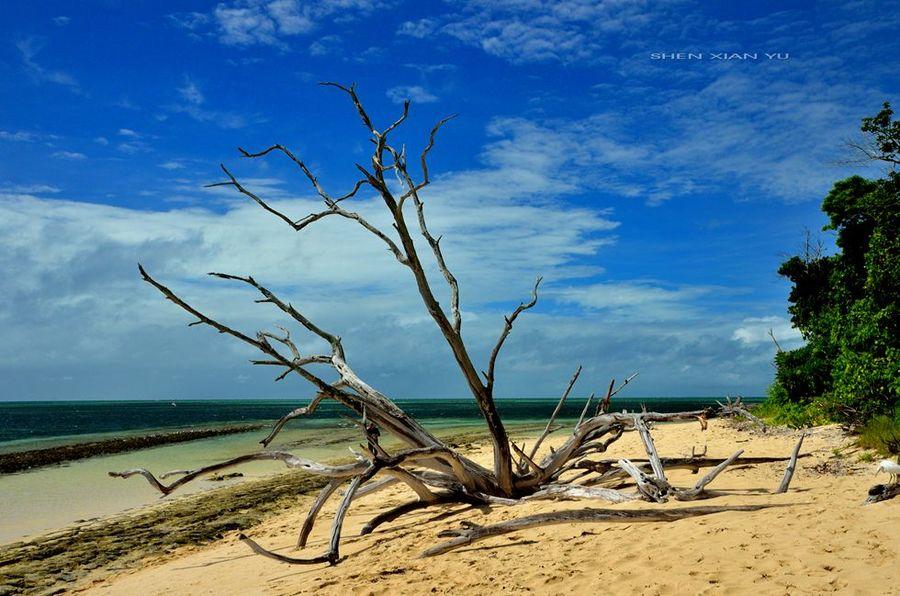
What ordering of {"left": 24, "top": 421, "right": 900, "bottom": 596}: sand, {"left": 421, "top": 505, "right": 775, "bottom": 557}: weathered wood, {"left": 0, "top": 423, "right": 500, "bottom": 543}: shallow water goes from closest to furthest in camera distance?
{"left": 24, "top": 421, "right": 900, "bottom": 596}: sand
{"left": 421, "top": 505, "right": 775, "bottom": 557}: weathered wood
{"left": 0, "top": 423, "right": 500, "bottom": 543}: shallow water

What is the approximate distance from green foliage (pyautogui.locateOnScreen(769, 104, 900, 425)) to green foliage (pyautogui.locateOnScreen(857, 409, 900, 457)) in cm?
132

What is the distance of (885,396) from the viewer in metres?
12.1

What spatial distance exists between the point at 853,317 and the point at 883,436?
6.06 meters

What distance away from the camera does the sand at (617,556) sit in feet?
14.1

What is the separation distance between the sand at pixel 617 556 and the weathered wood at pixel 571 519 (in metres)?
0.08

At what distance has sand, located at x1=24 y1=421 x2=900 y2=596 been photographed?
430 centimetres

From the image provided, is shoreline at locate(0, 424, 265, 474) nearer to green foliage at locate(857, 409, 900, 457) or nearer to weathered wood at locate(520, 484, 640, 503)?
weathered wood at locate(520, 484, 640, 503)

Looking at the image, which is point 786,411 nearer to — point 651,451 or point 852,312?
point 852,312

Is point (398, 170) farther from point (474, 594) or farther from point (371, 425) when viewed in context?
point (474, 594)

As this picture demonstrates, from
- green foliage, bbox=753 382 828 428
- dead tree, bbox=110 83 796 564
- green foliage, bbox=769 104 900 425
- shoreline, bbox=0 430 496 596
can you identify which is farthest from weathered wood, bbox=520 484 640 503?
green foliage, bbox=753 382 828 428

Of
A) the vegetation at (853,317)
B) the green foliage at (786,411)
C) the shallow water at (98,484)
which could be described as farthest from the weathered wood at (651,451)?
the shallow water at (98,484)

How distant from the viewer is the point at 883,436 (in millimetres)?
9078

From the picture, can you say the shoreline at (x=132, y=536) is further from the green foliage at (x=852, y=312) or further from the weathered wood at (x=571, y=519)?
the green foliage at (x=852, y=312)

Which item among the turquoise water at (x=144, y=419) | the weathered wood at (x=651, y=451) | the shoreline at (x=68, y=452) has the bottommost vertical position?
the turquoise water at (x=144, y=419)
